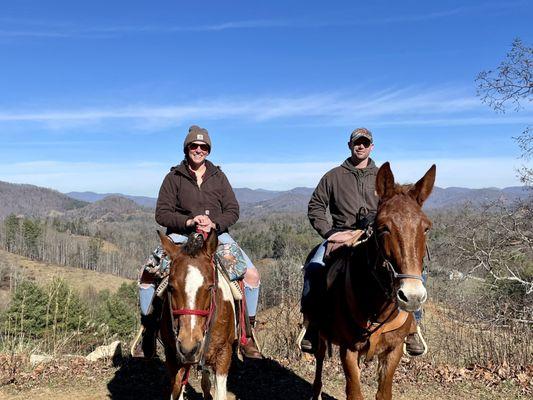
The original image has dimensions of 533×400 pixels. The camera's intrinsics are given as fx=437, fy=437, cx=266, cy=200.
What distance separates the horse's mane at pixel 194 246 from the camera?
4.19m

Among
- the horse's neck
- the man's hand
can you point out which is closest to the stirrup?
the man's hand

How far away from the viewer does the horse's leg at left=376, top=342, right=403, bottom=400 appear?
450 centimetres

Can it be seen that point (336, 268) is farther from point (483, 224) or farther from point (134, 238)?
point (134, 238)

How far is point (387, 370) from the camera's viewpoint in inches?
178

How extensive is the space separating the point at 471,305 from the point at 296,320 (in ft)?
26.9

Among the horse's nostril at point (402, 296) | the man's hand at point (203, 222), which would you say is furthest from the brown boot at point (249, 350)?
the horse's nostril at point (402, 296)

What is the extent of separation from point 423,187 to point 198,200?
3066 mm

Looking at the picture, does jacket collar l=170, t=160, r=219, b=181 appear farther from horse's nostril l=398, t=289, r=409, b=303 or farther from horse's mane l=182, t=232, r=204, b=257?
horse's nostril l=398, t=289, r=409, b=303

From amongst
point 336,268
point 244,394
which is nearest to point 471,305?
point 244,394

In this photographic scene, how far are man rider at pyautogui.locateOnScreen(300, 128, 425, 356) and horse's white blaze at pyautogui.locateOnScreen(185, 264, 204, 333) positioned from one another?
2037 millimetres

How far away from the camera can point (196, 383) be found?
24.7 ft

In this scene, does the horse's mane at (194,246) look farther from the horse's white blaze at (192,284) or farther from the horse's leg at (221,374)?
the horse's leg at (221,374)

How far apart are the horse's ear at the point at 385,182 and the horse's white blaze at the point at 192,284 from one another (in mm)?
1799

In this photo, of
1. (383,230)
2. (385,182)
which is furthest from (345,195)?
(383,230)
